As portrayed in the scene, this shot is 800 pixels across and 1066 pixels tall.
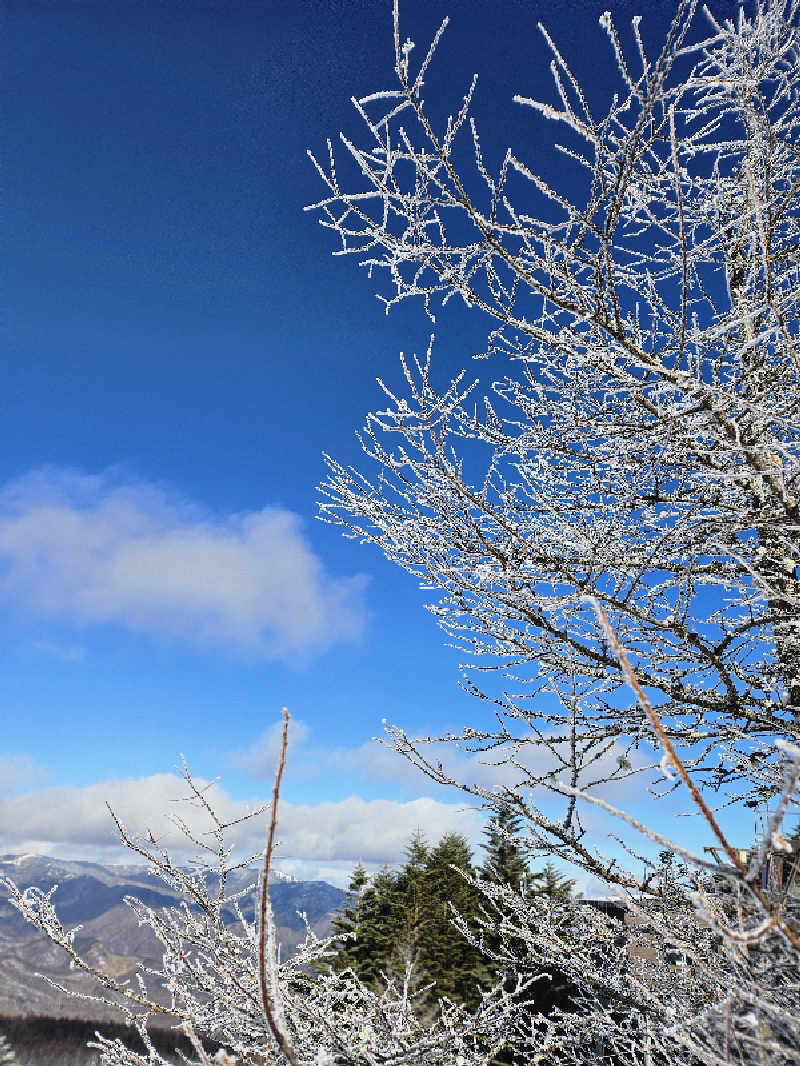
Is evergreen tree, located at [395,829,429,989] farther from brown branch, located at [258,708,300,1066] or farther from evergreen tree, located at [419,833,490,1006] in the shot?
brown branch, located at [258,708,300,1066]

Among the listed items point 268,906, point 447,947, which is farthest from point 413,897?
point 268,906

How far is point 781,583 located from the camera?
2990 mm

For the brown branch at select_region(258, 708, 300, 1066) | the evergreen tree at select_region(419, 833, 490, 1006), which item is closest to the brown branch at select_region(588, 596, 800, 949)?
the brown branch at select_region(258, 708, 300, 1066)

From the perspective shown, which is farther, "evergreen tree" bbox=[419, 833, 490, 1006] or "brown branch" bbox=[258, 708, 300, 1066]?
"evergreen tree" bbox=[419, 833, 490, 1006]

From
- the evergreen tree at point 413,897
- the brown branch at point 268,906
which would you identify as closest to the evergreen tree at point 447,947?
the evergreen tree at point 413,897

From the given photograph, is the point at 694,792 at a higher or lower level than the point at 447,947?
higher

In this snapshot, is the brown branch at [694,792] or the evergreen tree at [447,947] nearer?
the brown branch at [694,792]

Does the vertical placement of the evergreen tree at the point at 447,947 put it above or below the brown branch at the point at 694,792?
below

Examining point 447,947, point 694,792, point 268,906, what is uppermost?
point 694,792

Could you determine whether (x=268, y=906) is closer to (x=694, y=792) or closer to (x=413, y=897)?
(x=694, y=792)

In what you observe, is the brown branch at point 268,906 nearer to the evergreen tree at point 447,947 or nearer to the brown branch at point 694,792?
the brown branch at point 694,792

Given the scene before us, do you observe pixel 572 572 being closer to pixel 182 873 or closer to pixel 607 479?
pixel 607 479

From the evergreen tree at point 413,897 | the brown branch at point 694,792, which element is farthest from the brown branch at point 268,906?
the evergreen tree at point 413,897

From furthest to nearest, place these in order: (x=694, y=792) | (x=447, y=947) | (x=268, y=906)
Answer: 1. (x=447, y=947)
2. (x=268, y=906)
3. (x=694, y=792)
